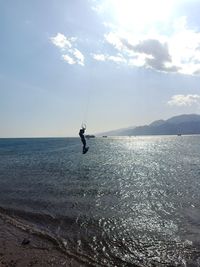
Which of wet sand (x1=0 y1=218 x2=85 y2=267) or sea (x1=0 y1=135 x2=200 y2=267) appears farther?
sea (x1=0 y1=135 x2=200 y2=267)

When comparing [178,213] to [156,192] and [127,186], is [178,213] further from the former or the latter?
[127,186]

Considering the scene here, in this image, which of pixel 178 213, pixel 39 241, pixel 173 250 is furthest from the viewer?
pixel 178 213

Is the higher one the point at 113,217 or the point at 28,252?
the point at 28,252

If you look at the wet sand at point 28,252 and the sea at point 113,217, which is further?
the sea at point 113,217

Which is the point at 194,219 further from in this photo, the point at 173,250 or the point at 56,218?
the point at 56,218

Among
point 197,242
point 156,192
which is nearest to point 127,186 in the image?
point 156,192

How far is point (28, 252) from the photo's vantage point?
1783 cm

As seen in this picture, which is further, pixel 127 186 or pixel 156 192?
pixel 127 186

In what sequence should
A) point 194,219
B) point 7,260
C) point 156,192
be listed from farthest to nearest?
1. point 156,192
2. point 194,219
3. point 7,260

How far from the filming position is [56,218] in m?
25.1

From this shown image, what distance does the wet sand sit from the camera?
16406 millimetres

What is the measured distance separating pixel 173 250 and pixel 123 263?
3450 mm

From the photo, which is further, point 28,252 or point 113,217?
point 113,217

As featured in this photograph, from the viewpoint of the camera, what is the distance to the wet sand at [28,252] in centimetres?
1641
